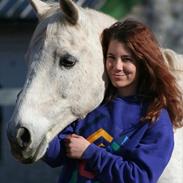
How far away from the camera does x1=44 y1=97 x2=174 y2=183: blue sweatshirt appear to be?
96.5 inches

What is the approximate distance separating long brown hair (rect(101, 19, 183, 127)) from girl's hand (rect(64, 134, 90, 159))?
21 centimetres

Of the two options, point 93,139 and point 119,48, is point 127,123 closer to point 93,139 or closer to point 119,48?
point 93,139

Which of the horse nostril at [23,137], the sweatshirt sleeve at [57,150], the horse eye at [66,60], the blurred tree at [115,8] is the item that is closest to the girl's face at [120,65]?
the horse eye at [66,60]

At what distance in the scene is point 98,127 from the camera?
256cm

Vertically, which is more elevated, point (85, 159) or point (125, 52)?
point (125, 52)

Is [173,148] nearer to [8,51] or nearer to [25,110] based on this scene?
[25,110]

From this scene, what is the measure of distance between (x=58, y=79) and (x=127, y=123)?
0.31 metres

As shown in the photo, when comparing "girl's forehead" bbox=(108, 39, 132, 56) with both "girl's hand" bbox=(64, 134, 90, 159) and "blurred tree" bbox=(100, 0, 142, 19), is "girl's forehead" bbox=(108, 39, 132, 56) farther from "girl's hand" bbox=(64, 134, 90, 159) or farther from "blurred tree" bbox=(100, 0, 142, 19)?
"blurred tree" bbox=(100, 0, 142, 19)

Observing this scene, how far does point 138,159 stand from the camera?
96.3 inches

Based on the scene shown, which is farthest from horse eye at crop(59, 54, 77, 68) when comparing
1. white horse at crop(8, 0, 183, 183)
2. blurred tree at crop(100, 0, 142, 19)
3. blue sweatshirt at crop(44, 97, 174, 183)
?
blurred tree at crop(100, 0, 142, 19)

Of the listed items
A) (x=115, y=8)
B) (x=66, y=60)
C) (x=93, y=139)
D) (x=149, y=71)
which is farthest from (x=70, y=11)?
(x=115, y=8)

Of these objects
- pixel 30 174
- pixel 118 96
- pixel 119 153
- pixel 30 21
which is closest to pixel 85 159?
pixel 119 153

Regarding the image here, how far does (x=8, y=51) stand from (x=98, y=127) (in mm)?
5920

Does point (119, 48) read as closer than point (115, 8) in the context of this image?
Yes
